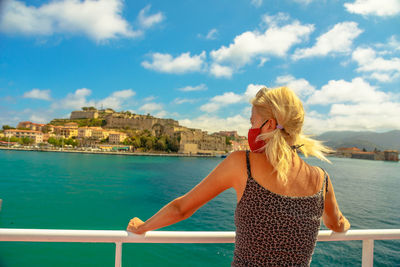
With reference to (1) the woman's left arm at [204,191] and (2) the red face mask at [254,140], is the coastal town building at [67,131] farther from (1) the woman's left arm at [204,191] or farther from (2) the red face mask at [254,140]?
(2) the red face mask at [254,140]

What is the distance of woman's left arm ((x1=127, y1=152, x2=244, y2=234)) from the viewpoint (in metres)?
0.70

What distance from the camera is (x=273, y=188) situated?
2.24 feet

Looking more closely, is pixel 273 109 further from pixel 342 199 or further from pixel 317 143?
pixel 342 199

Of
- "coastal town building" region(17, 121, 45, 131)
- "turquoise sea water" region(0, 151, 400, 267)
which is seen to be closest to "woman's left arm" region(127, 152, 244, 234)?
"turquoise sea water" region(0, 151, 400, 267)

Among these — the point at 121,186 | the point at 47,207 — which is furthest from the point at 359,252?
the point at 121,186

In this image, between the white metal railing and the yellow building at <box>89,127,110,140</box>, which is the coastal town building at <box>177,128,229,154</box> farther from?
the white metal railing

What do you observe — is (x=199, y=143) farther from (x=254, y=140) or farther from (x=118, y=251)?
(x=254, y=140)

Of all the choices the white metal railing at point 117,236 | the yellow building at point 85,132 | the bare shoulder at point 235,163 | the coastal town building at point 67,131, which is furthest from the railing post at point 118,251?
the coastal town building at point 67,131

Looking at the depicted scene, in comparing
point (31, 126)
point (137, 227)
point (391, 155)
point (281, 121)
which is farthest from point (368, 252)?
point (391, 155)

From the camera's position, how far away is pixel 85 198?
53.0ft

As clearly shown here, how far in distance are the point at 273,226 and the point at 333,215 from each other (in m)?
0.38

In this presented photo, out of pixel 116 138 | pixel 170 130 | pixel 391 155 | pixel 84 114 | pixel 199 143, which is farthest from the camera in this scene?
pixel 391 155

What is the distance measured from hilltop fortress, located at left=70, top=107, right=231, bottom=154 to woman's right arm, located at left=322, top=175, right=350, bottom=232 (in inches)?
2784

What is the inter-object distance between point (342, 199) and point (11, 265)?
17.5 meters
